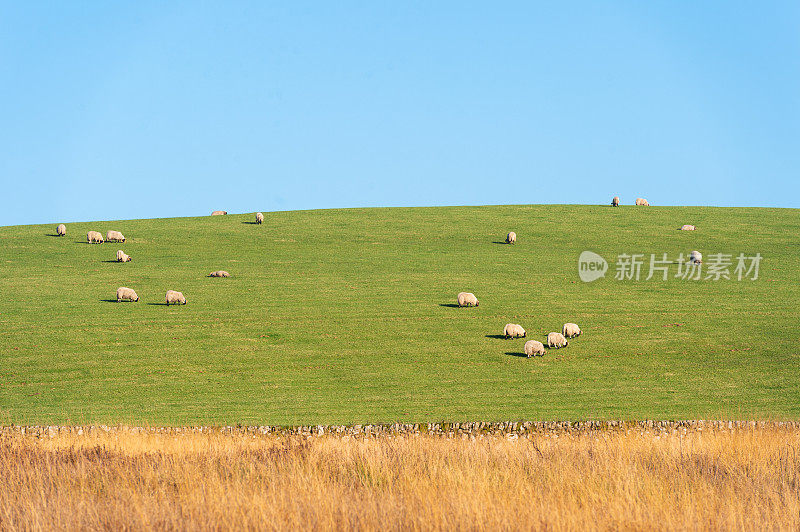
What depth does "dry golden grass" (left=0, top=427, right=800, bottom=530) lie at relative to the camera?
9.56m

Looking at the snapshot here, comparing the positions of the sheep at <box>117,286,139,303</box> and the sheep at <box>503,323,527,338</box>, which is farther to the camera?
the sheep at <box>117,286,139,303</box>

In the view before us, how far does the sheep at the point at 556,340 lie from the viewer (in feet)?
109

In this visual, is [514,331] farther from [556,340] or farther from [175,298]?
[175,298]

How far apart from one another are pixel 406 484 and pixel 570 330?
25178mm

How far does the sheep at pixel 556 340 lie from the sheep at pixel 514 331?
1.81m

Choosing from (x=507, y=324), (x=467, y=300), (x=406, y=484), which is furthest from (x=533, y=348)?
(x=406, y=484)

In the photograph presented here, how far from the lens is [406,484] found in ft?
37.2

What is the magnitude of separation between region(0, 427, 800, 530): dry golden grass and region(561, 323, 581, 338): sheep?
18942mm

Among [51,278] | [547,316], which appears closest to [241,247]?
[51,278]

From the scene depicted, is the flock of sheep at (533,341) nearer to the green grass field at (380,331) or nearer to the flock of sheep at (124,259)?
the green grass field at (380,331)

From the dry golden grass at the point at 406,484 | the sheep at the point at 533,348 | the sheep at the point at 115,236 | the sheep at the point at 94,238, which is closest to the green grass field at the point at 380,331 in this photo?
the sheep at the point at 533,348

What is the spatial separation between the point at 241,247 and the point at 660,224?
137ft

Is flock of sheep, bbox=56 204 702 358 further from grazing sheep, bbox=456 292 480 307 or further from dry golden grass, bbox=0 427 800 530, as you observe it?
dry golden grass, bbox=0 427 800 530

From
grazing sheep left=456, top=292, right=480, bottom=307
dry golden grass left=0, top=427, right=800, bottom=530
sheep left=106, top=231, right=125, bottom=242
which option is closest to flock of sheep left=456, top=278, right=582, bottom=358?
grazing sheep left=456, top=292, right=480, bottom=307
